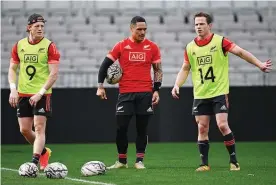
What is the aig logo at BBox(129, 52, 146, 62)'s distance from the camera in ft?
37.3

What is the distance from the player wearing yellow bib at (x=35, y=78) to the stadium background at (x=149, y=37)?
7439 millimetres

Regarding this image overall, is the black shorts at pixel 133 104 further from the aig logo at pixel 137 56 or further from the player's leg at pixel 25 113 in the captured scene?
the player's leg at pixel 25 113

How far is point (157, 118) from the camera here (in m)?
18.4

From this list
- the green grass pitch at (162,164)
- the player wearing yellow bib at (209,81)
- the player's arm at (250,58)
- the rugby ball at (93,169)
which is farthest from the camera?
the player wearing yellow bib at (209,81)

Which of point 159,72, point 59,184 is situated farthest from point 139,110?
point 59,184

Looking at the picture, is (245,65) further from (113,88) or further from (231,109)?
(113,88)

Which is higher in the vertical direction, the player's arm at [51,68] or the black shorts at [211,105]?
the player's arm at [51,68]

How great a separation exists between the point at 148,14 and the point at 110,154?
1092cm

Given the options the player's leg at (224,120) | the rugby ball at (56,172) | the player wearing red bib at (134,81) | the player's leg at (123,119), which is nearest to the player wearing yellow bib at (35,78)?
the rugby ball at (56,172)

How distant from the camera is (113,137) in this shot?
18500 millimetres

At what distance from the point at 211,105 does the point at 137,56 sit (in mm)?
1421

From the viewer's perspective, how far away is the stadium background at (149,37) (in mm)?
18438

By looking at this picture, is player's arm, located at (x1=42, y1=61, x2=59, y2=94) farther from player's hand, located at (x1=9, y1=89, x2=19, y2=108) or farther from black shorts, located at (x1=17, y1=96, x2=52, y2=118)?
player's hand, located at (x1=9, y1=89, x2=19, y2=108)

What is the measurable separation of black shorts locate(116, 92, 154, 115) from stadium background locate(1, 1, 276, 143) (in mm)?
6906
